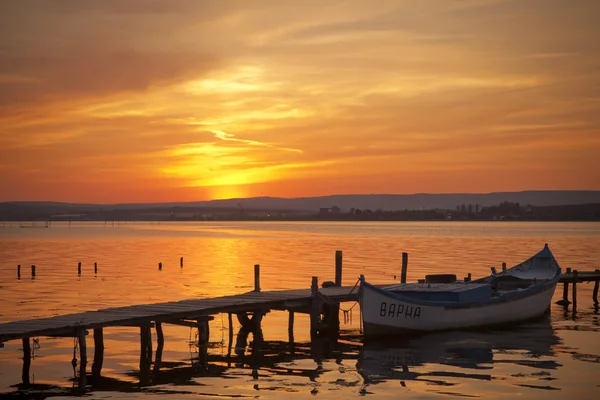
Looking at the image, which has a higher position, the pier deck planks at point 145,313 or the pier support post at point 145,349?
the pier deck planks at point 145,313

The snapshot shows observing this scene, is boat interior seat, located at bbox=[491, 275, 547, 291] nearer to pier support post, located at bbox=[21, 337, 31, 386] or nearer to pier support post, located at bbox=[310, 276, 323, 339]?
pier support post, located at bbox=[310, 276, 323, 339]

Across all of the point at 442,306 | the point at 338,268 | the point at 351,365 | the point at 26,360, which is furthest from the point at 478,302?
the point at 26,360

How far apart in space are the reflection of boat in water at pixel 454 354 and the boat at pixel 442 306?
522 millimetres

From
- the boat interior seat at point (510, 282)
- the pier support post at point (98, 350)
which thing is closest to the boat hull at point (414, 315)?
the boat interior seat at point (510, 282)

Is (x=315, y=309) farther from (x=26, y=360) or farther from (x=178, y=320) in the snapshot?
(x=26, y=360)

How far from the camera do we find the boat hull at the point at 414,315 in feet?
104

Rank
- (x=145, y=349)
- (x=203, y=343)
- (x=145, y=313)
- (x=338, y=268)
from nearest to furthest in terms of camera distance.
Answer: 1. (x=145, y=313)
2. (x=145, y=349)
3. (x=203, y=343)
4. (x=338, y=268)

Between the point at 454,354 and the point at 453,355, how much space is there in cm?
20

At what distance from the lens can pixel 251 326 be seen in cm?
3331

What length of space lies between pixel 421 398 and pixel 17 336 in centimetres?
1189

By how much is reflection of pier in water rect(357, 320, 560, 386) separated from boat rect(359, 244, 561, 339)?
55 cm

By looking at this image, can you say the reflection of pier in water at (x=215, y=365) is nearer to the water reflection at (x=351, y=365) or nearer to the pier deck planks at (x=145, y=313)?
the water reflection at (x=351, y=365)

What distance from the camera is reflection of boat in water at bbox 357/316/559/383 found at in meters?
26.3

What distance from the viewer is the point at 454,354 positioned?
97.1ft
